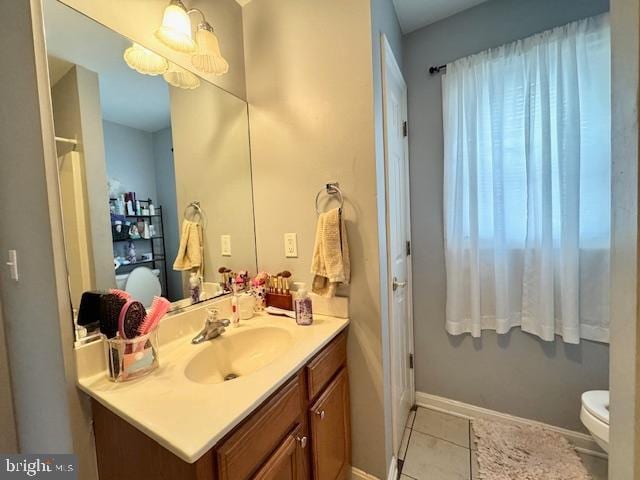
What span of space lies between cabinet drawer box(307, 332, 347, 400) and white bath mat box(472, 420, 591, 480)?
1007mm

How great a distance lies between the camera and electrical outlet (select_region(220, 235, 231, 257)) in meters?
1.39

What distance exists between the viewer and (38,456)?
2.61ft

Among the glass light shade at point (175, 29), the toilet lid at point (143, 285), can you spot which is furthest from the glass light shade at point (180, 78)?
the toilet lid at point (143, 285)

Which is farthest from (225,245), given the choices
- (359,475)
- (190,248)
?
(359,475)

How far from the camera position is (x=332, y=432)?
3.67 feet

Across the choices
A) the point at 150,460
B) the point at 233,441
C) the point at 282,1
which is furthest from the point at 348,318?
the point at 282,1

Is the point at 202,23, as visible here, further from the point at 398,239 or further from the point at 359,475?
the point at 359,475

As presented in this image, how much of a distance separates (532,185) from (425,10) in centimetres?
125

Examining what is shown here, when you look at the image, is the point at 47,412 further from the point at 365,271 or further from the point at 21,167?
the point at 365,271

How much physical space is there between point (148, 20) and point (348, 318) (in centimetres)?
154

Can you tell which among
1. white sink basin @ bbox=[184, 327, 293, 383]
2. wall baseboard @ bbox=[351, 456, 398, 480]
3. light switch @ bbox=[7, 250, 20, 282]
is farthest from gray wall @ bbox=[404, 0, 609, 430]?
light switch @ bbox=[7, 250, 20, 282]

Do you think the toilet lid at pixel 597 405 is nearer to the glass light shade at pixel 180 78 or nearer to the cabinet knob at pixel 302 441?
the cabinet knob at pixel 302 441

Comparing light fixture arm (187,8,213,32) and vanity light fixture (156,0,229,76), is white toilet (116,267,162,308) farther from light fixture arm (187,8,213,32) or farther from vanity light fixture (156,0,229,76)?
light fixture arm (187,8,213,32)

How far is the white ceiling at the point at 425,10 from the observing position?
1.53 meters
